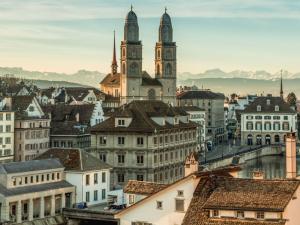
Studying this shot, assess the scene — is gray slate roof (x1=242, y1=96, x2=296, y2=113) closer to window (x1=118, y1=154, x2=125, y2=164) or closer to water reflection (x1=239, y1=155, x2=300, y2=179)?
water reflection (x1=239, y1=155, x2=300, y2=179)

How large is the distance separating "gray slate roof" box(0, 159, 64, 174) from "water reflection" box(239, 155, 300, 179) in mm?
48418

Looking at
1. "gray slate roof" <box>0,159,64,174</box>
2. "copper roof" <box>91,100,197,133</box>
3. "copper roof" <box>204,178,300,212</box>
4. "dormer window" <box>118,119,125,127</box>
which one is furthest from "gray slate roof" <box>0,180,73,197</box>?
"copper roof" <box>204,178,300,212</box>

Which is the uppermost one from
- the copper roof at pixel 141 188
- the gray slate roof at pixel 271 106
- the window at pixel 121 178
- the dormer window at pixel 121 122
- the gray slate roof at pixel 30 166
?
the gray slate roof at pixel 271 106

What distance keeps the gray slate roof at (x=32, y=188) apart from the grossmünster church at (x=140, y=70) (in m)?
97.6

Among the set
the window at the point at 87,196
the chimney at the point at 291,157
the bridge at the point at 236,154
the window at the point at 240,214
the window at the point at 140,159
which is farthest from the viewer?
the bridge at the point at 236,154

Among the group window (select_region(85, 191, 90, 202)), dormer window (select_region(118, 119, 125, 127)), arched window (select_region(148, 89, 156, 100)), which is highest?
arched window (select_region(148, 89, 156, 100))

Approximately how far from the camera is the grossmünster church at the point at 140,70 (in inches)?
6816

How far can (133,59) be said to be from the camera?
Result: 17425 centimetres

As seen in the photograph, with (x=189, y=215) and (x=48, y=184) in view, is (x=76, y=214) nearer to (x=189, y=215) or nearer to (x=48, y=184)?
(x=48, y=184)

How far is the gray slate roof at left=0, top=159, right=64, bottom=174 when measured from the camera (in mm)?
67750

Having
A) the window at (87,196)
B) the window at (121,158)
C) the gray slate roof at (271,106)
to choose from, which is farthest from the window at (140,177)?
the gray slate roof at (271,106)

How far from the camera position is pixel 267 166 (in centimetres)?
13962

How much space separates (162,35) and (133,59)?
11.2 metres

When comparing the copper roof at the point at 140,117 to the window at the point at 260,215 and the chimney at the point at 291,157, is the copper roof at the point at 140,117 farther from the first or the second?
the window at the point at 260,215
